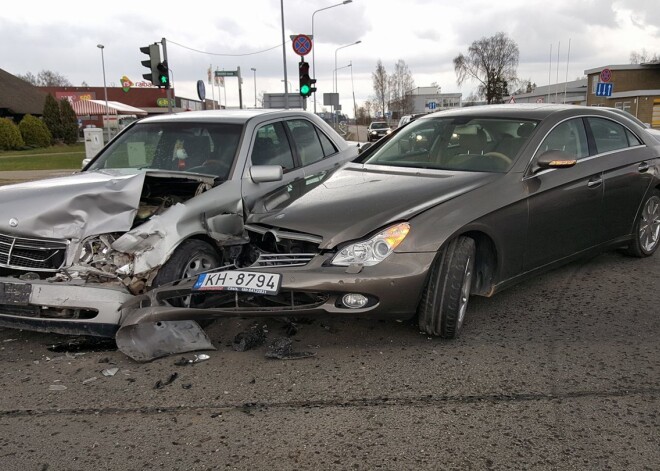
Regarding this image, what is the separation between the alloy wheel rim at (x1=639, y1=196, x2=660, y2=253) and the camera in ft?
19.4

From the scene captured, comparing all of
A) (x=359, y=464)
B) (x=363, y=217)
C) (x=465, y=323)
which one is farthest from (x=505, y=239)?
(x=359, y=464)

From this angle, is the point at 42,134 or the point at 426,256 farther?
the point at 42,134

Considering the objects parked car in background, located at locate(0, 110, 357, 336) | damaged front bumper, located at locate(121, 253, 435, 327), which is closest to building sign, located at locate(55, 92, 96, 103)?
parked car in background, located at locate(0, 110, 357, 336)

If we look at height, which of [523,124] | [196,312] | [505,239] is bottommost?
[196,312]

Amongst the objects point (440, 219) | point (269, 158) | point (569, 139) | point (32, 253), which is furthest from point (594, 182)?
point (32, 253)

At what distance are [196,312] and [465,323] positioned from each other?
2016 millimetres

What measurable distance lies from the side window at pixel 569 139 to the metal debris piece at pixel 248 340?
2.60m

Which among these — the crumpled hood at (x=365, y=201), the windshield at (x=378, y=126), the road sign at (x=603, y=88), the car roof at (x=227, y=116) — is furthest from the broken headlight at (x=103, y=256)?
the windshield at (x=378, y=126)

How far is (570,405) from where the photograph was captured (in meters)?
3.19

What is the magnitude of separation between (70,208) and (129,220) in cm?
40

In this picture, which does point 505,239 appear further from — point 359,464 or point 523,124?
point 359,464

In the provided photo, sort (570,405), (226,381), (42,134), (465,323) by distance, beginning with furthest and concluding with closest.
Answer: (42,134), (465,323), (226,381), (570,405)

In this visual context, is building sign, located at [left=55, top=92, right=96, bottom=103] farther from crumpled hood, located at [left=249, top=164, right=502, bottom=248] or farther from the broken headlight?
crumpled hood, located at [left=249, top=164, right=502, bottom=248]

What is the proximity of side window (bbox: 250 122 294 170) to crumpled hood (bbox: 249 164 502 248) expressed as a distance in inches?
37.3
